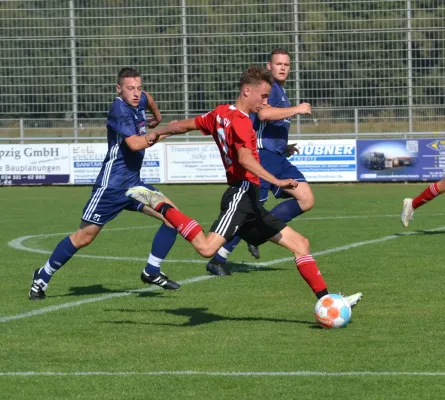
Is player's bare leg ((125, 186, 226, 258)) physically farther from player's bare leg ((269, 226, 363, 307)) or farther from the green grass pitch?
the green grass pitch

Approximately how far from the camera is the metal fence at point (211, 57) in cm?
3162

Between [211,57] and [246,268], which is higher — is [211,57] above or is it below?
above

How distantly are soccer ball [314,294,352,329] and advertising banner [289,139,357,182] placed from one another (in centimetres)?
2091

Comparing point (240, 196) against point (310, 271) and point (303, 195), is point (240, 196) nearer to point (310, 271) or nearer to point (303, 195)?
point (310, 271)

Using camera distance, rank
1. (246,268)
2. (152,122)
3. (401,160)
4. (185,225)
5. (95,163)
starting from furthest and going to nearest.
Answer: (95,163) → (401,160) → (246,268) → (152,122) → (185,225)

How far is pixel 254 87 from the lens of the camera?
27.3 ft

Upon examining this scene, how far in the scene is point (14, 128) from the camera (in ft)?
104

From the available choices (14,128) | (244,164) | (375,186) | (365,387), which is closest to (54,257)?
(244,164)

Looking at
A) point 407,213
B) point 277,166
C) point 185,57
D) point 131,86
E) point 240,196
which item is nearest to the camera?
point 240,196

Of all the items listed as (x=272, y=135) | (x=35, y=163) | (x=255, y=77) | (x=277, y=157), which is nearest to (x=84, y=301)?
(x=255, y=77)

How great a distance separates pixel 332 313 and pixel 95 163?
22.6 metres

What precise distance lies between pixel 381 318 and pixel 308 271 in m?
0.73

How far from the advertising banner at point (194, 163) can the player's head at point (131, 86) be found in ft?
62.8

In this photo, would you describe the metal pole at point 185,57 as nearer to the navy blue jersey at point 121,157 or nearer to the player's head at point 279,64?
the player's head at point 279,64
